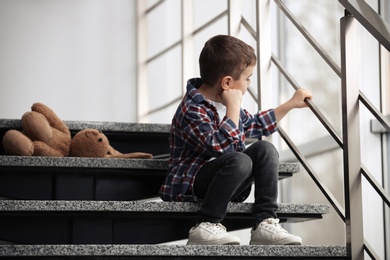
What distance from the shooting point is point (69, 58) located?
5.57m

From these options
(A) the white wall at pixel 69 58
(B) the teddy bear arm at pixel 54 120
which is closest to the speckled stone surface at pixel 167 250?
(B) the teddy bear arm at pixel 54 120

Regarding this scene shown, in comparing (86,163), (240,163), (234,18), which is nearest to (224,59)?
(240,163)

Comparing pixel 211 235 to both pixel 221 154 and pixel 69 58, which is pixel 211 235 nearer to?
pixel 221 154

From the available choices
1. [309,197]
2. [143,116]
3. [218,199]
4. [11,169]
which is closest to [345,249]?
[218,199]

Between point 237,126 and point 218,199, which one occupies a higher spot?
point 237,126

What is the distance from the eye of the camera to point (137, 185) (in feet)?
7.81

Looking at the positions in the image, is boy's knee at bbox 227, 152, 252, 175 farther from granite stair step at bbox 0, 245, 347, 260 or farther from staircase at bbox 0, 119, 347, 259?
granite stair step at bbox 0, 245, 347, 260

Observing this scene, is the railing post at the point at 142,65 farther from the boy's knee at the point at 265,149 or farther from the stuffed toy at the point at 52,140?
the boy's knee at the point at 265,149

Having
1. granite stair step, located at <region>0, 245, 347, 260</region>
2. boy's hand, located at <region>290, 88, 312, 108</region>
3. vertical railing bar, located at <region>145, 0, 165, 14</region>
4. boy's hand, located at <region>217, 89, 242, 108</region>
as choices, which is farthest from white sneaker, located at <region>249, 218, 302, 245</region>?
vertical railing bar, located at <region>145, 0, 165, 14</region>

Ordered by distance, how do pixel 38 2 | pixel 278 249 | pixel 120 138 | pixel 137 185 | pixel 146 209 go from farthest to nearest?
pixel 38 2, pixel 120 138, pixel 137 185, pixel 146 209, pixel 278 249

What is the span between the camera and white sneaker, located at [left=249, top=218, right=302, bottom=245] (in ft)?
6.45

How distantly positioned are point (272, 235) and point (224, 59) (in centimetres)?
55

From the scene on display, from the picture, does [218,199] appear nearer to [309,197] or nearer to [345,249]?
[345,249]

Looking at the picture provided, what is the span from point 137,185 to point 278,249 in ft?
2.17
